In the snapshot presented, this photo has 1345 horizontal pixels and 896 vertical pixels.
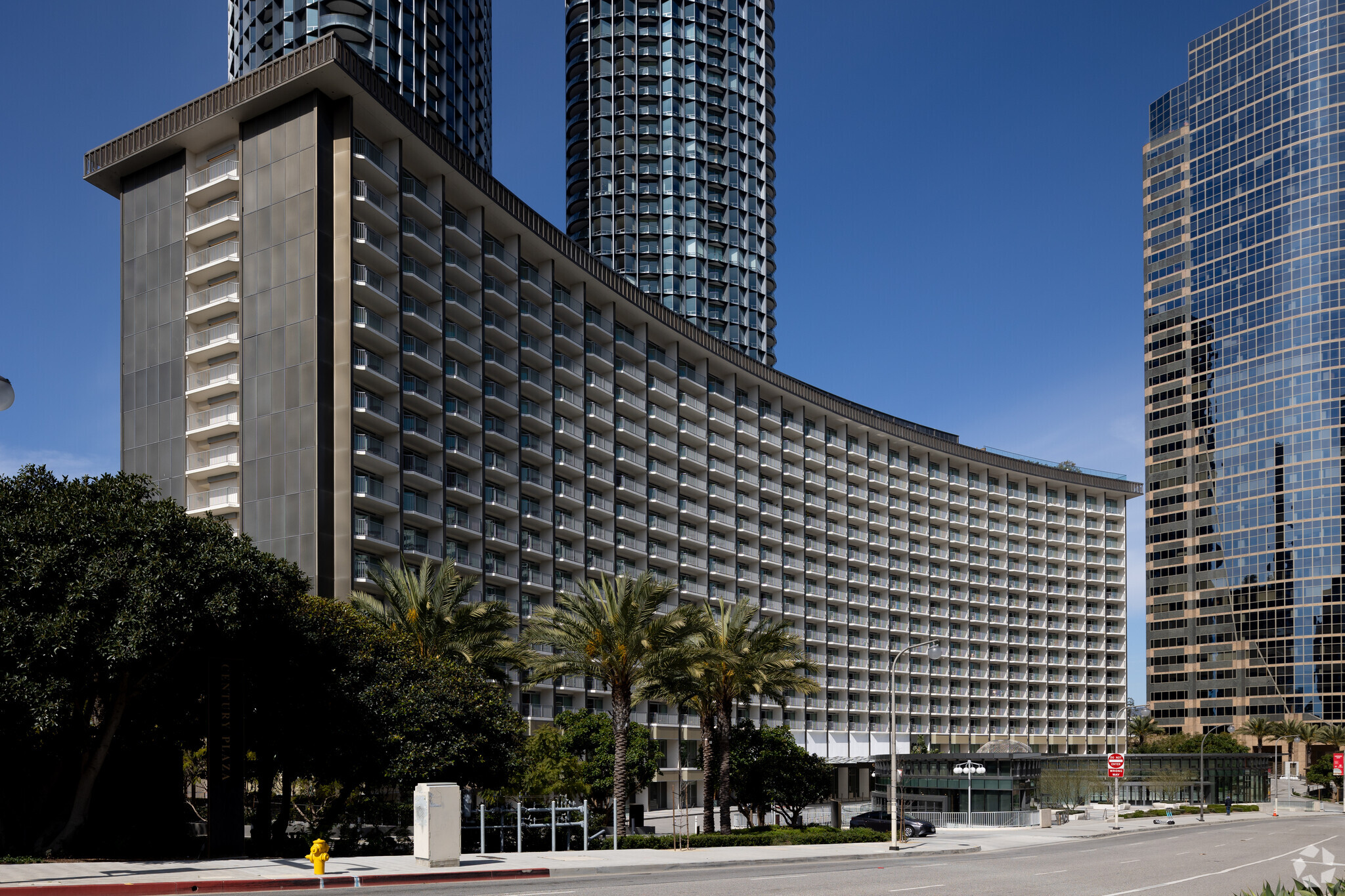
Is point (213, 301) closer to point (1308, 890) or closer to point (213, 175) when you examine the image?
point (213, 175)

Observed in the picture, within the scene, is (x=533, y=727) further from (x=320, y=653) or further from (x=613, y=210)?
(x=613, y=210)

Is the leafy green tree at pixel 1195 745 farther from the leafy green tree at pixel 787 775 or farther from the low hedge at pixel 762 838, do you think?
the low hedge at pixel 762 838

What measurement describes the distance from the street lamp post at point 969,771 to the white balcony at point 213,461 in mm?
46040

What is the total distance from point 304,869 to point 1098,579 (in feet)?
508

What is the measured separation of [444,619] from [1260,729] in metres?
134

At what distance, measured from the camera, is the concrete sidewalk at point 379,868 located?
79.4ft

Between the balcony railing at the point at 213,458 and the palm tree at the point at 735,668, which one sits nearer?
the palm tree at the point at 735,668

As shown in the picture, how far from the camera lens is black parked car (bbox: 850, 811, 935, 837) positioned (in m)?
64.9

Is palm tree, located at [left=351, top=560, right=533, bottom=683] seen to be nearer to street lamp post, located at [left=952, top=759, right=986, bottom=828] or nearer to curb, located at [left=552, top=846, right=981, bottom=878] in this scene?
curb, located at [left=552, top=846, right=981, bottom=878]

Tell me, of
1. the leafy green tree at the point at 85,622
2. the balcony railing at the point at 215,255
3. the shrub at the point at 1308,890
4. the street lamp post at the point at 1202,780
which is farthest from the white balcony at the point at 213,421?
the street lamp post at the point at 1202,780

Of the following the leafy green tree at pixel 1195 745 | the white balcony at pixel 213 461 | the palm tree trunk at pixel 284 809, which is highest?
the white balcony at pixel 213 461

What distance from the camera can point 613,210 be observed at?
158m

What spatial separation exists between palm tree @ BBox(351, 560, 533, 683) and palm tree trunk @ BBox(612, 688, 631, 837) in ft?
16.7

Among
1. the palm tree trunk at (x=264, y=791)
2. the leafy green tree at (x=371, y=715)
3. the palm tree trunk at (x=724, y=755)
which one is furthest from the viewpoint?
the palm tree trunk at (x=724, y=755)
